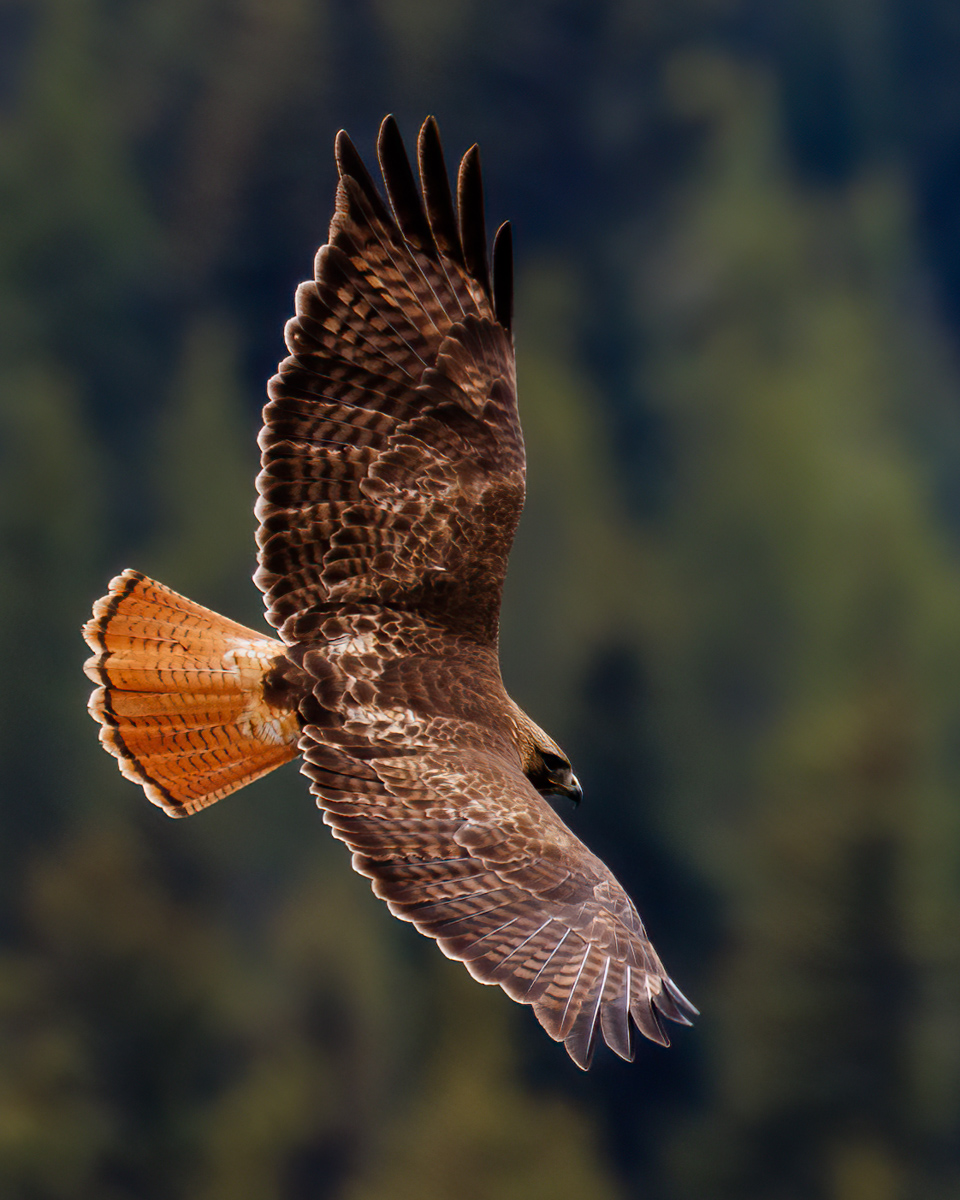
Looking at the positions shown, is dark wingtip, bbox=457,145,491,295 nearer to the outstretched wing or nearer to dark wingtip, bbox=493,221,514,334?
dark wingtip, bbox=493,221,514,334

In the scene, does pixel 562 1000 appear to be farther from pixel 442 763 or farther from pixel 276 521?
pixel 276 521

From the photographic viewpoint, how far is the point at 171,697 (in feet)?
12.3

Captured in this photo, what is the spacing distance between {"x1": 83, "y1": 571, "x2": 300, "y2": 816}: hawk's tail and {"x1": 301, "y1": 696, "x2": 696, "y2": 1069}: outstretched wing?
11.7 inches

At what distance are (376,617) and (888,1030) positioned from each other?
15365 millimetres

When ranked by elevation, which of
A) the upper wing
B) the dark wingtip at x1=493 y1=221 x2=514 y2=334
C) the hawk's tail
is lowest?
the hawk's tail

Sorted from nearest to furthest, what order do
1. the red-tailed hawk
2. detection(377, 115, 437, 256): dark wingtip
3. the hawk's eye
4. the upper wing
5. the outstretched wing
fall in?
the outstretched wing, the red-tailed hawk, detection(377, 115, 437, 256): dark wingtip, the upper wing, the hawk's eye

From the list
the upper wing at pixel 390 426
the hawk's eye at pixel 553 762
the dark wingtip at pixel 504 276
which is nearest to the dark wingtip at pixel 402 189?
the upper wing at pixel 390 426

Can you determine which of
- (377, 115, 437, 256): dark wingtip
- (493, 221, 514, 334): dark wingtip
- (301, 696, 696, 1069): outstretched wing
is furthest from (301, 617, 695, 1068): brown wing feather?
(377, 115, 437, 256): dark wingtip

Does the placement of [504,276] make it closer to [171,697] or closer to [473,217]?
[473,217]

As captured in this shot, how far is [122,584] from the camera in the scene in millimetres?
3748

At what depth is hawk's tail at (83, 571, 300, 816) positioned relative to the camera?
3719 mm

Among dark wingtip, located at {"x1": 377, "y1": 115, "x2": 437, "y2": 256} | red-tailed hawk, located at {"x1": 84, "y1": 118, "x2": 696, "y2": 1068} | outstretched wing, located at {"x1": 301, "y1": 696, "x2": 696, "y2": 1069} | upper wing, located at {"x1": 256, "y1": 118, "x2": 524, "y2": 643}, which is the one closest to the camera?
outstretched wing, located at {"x1": 301, "y1": 696, "x2": 696, "y2": 1069}

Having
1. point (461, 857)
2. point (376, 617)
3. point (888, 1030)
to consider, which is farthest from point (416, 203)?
point (888, 1030)

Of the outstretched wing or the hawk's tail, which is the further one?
the hawk's tail
